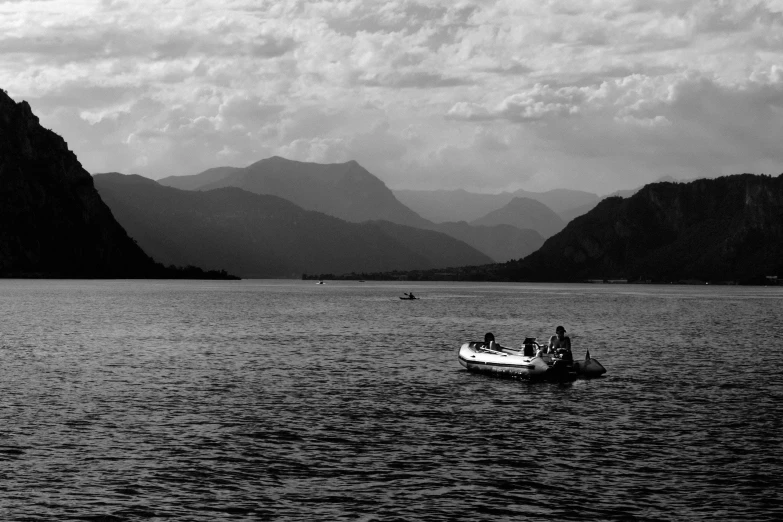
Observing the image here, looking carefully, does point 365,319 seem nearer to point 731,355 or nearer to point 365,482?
point 731,355

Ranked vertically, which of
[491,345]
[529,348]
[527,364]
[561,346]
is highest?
[561,346]

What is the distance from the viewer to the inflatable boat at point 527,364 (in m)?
63.6

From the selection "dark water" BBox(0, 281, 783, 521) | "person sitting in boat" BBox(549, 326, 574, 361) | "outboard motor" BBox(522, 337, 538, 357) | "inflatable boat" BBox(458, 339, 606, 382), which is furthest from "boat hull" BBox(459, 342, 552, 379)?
"person sitting in boat" BBox(549, 326, 574, 361)

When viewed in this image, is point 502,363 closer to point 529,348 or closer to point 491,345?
point 529,348

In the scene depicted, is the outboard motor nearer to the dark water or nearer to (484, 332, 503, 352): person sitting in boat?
the dark water

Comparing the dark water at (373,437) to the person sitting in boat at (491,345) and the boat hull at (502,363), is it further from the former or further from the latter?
the person sitting in boat at (491,345)

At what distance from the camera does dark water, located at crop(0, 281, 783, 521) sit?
103 feet

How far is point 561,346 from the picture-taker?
65.1 m

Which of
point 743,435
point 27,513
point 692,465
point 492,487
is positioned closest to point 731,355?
point 743,435

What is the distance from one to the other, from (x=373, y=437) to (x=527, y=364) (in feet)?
80.5

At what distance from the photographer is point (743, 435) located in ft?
144

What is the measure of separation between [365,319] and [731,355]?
7385 cm

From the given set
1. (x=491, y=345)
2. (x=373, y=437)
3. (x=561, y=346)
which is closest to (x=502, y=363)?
(x=491, y=345)

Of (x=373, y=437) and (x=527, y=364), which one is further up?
(x=527, y=364)
